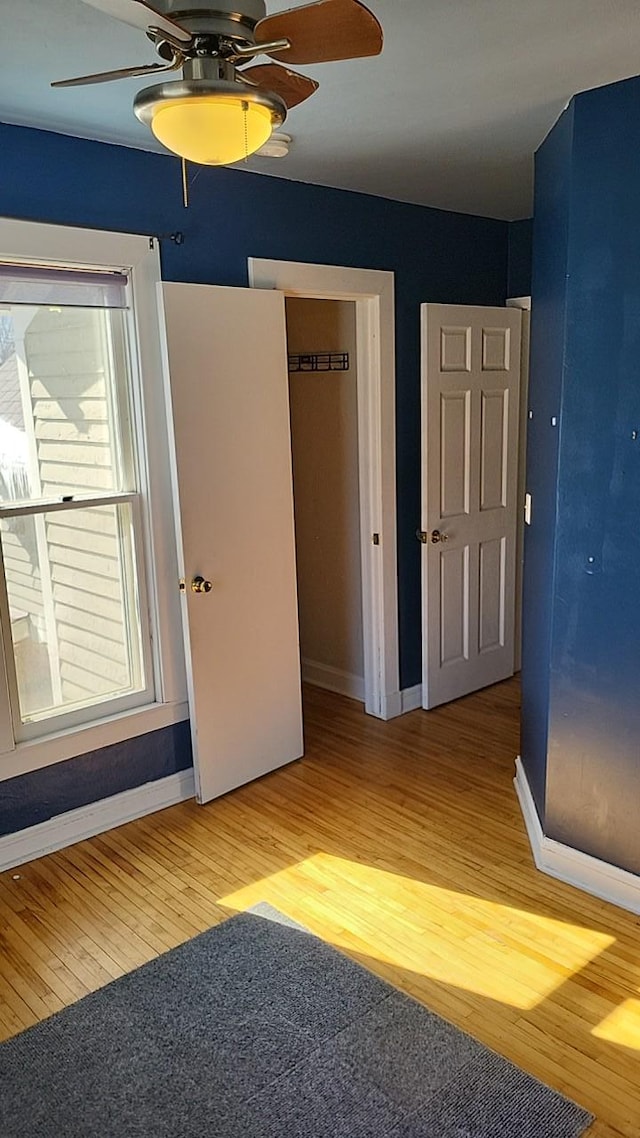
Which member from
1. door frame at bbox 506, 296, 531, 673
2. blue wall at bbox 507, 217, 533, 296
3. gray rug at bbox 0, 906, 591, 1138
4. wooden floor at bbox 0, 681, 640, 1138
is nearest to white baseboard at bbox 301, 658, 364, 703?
wooden floor at bbox 0, 681, 640, 1138

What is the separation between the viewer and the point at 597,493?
245 cm

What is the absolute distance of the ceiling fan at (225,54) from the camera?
1369mm

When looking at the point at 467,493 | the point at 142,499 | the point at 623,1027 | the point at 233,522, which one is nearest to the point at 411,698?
the point at 467,493

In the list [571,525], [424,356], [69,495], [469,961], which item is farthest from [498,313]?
[469,961]

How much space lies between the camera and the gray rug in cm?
185

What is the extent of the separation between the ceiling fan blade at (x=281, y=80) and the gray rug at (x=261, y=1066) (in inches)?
86.3

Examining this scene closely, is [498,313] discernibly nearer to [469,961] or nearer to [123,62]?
[123,62]

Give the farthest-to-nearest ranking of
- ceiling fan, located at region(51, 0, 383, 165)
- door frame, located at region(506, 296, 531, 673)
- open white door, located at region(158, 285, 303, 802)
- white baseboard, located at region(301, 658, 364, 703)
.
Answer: white baseboard, located at region(301, 658, 364, 703)
door frame, located at region(506, 296, 531, 673)
open white door, located at region(158, 285, 303, 802)
ceiling fan, located at region(51, 0, 383, 165)

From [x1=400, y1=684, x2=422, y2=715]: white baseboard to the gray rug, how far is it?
73.7 inches

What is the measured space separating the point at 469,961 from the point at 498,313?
2.99 meters

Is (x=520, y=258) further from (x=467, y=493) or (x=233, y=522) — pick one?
(x=233, y=522)

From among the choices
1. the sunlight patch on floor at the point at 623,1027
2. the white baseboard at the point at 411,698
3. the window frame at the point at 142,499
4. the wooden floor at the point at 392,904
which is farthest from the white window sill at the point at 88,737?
the sunlight patch on floor at the point at 623,1027

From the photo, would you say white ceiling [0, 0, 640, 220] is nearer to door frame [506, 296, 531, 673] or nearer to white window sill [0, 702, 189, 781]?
door frame [506, 296, 531, 673]

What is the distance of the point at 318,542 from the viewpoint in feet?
14.7
